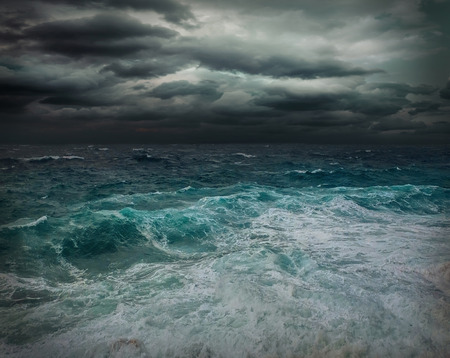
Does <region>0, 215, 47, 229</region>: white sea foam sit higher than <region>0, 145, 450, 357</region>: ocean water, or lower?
higher

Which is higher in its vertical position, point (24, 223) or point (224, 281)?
point (24, 223)

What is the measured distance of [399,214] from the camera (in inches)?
612

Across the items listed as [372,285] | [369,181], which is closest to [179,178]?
[369,181]

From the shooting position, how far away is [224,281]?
740 centimetres

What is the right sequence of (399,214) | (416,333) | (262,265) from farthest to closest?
(399,214), (262,265), (416,333)

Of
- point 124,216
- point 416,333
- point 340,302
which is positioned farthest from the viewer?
point 124,216

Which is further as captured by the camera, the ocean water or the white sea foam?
the white sea foam

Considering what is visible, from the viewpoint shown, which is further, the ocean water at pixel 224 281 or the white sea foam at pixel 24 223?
the white sea foam at pixel 24 223

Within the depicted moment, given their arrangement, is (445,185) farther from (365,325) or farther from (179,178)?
(365,325)

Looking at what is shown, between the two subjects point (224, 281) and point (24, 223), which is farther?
point (24, 223)

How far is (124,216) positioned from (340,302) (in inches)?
425

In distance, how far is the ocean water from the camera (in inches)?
202

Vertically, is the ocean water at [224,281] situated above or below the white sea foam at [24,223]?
below

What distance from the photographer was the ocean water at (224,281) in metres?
5.12
